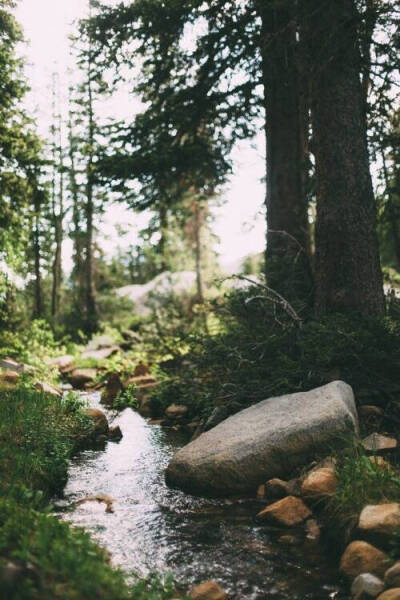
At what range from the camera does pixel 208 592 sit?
3336mm

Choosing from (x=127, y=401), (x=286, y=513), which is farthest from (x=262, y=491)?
(x=127, y=401)

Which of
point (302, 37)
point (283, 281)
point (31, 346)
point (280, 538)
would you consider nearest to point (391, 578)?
point (280, 538)

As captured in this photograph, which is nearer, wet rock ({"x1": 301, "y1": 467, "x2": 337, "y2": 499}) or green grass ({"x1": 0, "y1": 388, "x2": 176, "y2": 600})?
green grass ({"x1": 0, "y1": 388, "x2": 176, "y2": 600})

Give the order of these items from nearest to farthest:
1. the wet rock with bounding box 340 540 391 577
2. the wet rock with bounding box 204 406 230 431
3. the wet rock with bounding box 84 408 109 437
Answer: the wet rock with bounding box 340 540 391 577 < the wet rock with bounding box 204 406 230 431 < the wet rock with bounding box 84 408 109 437

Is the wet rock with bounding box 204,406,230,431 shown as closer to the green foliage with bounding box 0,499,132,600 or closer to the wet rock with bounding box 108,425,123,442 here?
the wet rock with bounding box 108,425,123,442

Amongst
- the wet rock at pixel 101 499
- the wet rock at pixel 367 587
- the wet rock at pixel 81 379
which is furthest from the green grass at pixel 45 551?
the wet rock at pixel 81 379

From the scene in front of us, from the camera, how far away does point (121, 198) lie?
10898 millimetres

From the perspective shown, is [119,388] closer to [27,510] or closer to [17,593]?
[27,510]

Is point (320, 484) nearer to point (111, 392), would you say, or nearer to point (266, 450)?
point (266, 450)

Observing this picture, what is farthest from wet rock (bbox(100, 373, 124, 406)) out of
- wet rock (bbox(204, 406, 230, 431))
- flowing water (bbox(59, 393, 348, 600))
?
flowing water (bbox(59, 393, 348, 600))

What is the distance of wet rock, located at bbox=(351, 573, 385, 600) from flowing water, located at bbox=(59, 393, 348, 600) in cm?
14

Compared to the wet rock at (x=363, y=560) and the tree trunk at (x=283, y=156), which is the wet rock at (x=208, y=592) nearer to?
the wet rock at (x=363, y=560)

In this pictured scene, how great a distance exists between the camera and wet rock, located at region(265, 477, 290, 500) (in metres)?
5.06

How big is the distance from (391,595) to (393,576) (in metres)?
0.23
